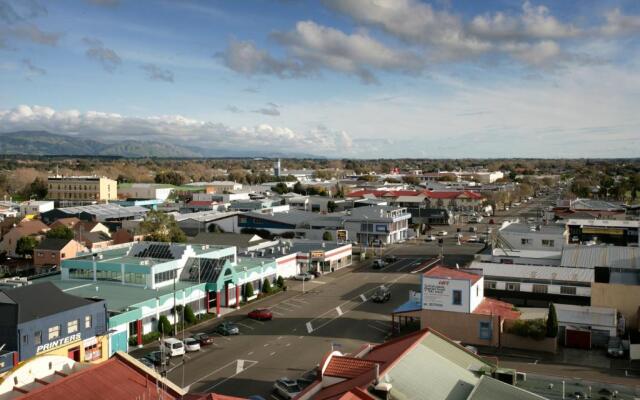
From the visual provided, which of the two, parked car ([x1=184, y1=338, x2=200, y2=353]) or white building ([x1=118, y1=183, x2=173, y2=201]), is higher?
white building ([x1=118, y1=183, x2=173, y2=201])

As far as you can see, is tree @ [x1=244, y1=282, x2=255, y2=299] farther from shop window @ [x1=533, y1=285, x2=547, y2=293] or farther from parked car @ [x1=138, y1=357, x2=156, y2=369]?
shop window @ [x1=533, y1=285, x2=547, y2=293]

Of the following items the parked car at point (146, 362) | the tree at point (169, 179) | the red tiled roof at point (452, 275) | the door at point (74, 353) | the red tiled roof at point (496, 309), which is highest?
the tree at point (169, 179)

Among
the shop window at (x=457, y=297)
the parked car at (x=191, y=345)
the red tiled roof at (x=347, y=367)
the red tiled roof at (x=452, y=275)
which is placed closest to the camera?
the red tiled roof at (x=347, y=367)

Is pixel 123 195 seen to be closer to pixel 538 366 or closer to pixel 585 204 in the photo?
pixel 585 204

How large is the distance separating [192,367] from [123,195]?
8028 centimetres

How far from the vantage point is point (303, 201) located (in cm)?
8606

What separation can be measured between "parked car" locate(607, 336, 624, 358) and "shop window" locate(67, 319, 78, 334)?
23346mm

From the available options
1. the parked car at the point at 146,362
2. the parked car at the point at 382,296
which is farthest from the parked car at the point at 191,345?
the parked car at the point at 382,296

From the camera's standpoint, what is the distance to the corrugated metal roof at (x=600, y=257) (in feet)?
117

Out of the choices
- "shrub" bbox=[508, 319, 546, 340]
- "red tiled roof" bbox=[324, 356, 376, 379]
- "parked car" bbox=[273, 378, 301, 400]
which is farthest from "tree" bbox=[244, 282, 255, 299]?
"red tiled roof" bbox=[324, 356, 376, 379]

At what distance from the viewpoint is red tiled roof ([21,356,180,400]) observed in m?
14.1

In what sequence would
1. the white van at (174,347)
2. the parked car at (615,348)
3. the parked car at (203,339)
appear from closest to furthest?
the white van at (174,347), the parked car at (615,348), the parked car at (203,339)

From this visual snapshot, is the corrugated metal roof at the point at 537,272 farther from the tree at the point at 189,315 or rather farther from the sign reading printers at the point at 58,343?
the sign reading printers at the point at 58,343

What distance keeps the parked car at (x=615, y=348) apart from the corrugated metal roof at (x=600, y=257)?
900 centimetres
